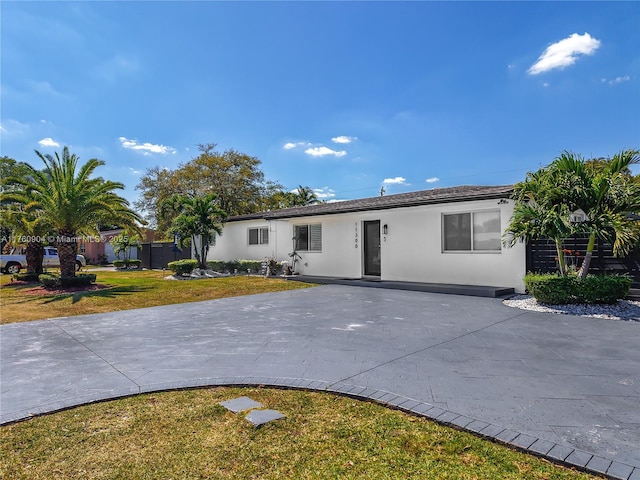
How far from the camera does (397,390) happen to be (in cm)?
386

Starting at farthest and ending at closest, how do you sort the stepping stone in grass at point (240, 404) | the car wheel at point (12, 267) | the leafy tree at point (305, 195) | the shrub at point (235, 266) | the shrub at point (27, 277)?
the leafy tree at point (305, 195) → the car wheel at point (12, 267) → the shrub at point (235, 266) → the shrub at point (27, 277) → the stepping stone in grass at point (240, 404)

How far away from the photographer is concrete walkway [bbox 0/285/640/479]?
10.3 ft

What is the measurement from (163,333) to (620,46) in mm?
16264

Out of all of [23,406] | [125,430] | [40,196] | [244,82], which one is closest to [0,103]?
[40,196]

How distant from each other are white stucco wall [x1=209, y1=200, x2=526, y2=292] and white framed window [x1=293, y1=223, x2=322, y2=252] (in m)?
0.28

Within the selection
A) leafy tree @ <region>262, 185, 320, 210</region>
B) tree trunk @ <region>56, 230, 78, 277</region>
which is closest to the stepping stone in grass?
tree trunk @ <region>56, 230, 78, 277</region>

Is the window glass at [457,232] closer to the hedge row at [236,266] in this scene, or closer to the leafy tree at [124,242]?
the hedge row at [236,266]

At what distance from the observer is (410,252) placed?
13.4 meters

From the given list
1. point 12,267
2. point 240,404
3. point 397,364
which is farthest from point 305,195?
point 240,404

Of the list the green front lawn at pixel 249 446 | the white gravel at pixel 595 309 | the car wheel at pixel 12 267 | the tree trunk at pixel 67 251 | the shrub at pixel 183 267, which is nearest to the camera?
the green front lawn at pixel 249 446

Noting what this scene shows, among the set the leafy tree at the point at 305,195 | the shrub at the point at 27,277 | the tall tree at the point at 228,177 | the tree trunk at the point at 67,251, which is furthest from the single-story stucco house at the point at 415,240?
the leafy tree at the point at 305,195

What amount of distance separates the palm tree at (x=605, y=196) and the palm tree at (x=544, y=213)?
0.81ft

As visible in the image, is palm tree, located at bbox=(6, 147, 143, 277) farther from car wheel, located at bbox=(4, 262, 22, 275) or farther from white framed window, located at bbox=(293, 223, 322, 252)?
car wheel, located at bbox=(4, 262, 22, 275)

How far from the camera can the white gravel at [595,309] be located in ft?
25.5
